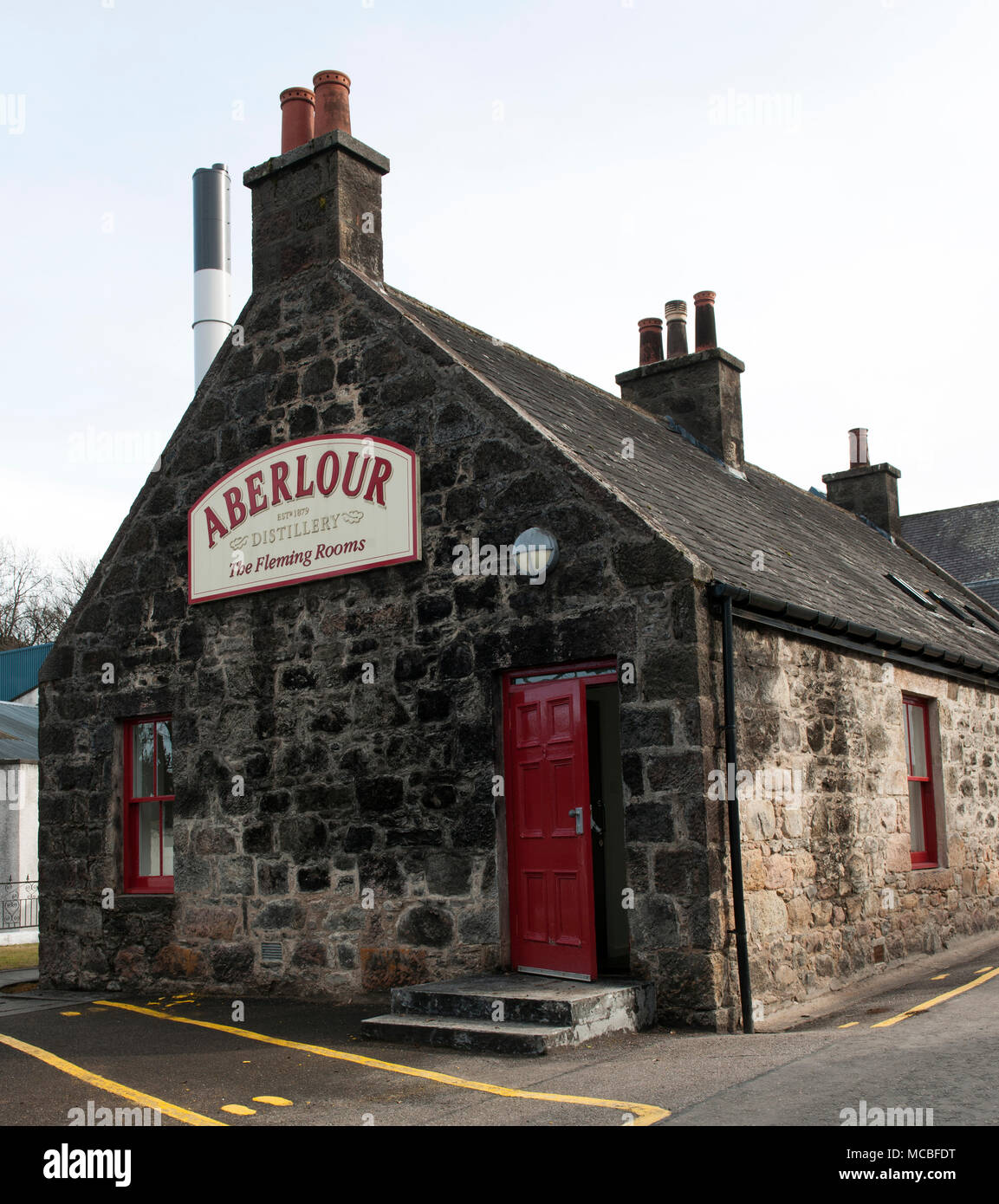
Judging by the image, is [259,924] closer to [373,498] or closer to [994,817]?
[373,498]

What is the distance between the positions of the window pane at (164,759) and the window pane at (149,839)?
20 centimetres

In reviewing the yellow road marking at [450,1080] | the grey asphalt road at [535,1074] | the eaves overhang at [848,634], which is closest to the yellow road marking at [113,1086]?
the grey asphalt road at [535,1074]

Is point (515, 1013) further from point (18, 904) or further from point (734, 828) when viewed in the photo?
point (18, 904)

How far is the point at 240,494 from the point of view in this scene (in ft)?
35.2

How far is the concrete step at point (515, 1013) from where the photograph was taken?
722 centimetres

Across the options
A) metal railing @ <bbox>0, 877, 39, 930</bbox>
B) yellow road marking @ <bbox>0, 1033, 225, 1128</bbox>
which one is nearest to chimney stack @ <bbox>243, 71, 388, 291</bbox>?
yellow road marking @ <bbox>0, 1033, 225, 1128</bbox>

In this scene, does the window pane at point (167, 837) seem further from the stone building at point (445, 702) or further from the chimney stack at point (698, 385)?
the chimney stack at point (698, 385)

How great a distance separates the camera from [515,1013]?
7500mm

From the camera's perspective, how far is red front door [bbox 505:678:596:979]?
8.41 m

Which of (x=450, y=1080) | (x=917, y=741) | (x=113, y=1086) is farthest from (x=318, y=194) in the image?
(x=917, y=741)

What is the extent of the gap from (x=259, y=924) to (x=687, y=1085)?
5.03 meters

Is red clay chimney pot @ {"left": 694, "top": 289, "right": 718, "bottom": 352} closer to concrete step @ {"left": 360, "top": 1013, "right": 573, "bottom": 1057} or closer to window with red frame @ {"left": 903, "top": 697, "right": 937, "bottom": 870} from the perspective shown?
window with red frame @ {"left": 903, "top": 697, "right": 937, "bottom": 870}

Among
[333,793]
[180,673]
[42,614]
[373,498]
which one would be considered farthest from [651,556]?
[42,614]
